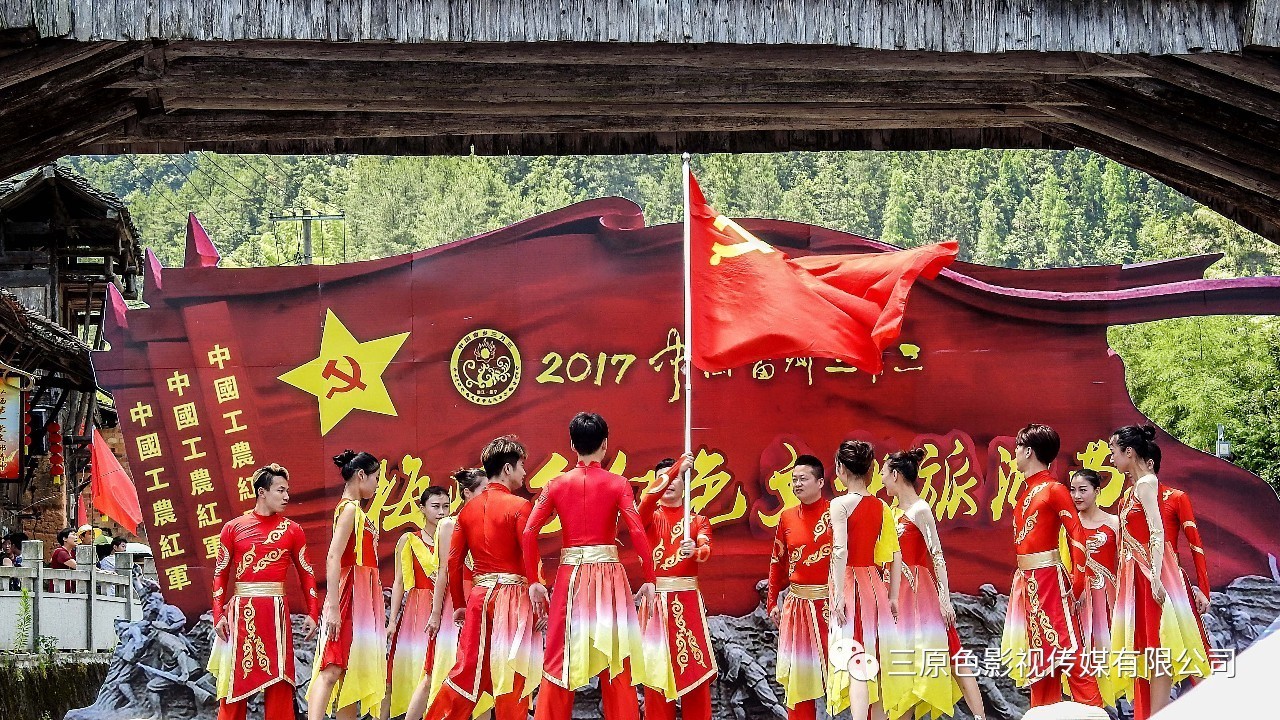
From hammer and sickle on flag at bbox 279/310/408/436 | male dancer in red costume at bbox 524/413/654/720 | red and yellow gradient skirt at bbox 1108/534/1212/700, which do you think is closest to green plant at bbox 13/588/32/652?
hammer and sickle on flag at bbox 279/310/408/436

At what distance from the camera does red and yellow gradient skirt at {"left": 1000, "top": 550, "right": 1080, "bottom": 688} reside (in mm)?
9875

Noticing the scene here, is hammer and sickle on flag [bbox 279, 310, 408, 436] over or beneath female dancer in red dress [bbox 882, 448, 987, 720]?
over

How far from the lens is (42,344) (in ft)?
65.4

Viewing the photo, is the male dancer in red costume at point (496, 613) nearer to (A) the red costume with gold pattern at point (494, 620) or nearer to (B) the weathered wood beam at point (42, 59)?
(A) the red costume with gold pattern at point (494, 620)

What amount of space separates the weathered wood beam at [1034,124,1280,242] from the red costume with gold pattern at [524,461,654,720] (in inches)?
161

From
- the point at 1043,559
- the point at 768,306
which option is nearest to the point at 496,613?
the point at 768,306

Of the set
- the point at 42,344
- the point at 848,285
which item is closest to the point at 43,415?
the point at 42,344

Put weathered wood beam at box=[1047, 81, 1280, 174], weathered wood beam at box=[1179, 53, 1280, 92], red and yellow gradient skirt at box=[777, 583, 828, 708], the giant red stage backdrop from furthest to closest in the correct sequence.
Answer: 1. the giant red stage backdrop
2. red and yellow gradient skirt at box=[777, 583, 828, 708]
3. weathered wood beam at box=[1047, 81, 1280, 174]
4. weathered wood beam at box=[1179, 53, 1280, 92]

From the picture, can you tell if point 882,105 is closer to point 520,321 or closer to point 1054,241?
point 520,321

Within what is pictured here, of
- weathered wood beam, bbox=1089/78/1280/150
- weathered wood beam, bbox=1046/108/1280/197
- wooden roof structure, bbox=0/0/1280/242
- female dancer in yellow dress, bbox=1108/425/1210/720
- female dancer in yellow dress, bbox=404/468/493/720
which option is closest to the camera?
wooden roof structure, bbox=0/0/1280/242

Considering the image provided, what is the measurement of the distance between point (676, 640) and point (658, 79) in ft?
10.9

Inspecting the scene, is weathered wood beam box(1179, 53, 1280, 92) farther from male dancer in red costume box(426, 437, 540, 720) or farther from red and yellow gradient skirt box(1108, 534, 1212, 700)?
male dancer in red costume box(426, 437, 540, 720)

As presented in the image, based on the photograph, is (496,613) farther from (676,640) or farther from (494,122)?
(494,122)

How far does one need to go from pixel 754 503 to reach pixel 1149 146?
3721 millimetres
